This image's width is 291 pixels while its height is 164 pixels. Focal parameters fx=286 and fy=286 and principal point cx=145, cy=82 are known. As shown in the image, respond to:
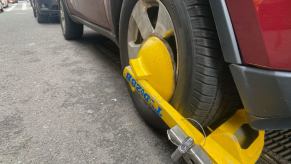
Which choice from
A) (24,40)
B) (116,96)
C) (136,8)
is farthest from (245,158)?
(24,40)

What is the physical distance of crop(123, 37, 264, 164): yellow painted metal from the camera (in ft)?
3.62

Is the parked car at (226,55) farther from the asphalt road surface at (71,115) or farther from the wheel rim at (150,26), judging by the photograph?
the asphalt road surface at (71,115)

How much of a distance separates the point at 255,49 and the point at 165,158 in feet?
2.73

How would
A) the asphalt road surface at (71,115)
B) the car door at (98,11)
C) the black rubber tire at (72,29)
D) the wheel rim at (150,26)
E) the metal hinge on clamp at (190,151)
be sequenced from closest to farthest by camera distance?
1. the metal hinge on clamp at (190,151)
2. the wheel rim at (150,26)
3. the asphalt road surface at (71,115)
4. the car door at (98,11)
5. the black rubber tire at (72,29)

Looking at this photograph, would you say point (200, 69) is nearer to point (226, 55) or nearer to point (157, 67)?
point (226, 55)

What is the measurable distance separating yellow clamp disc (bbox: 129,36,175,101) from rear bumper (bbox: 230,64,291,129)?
41 centimetres

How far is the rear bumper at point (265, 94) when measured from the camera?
886 millimetres

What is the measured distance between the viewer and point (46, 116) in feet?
6.47

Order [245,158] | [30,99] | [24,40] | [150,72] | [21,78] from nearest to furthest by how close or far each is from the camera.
→ [245,158] < [150,72] < [30,99] < [21,78] < [24,40]

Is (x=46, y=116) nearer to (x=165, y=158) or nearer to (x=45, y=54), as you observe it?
(x=165, y=158)

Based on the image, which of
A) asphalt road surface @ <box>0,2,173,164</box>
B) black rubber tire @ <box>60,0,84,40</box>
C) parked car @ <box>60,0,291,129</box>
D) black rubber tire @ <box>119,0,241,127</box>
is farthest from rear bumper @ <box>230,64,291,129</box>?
black rubber tire @ <box>60,0,84,40</box>

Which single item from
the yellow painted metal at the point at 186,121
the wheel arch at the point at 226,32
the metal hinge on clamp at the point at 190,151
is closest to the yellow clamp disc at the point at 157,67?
the yellow painted metal at the point at 186,121

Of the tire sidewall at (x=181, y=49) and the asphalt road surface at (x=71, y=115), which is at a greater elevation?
the tire sidewall at (x=181, y=49)

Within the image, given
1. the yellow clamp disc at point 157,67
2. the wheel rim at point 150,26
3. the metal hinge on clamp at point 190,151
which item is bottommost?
the metal hinge on clamp at point 190,151
